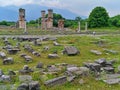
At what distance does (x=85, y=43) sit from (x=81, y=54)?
8586 millimetres

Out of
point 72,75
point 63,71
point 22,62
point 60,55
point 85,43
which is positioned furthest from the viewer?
point 85,43

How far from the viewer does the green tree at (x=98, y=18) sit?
81.8 metres

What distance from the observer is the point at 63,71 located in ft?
59.1

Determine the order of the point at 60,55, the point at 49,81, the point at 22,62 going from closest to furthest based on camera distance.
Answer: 1. the point at 49,81
2. the point at 22,62
3. the point at 60,55

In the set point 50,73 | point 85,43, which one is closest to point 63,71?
point 50,73

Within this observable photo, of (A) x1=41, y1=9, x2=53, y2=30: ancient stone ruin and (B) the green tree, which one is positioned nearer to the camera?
(A) x1=41, y1=9, x2=53, y2=30: ancient stone ruin

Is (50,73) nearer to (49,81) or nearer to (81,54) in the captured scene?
(49,81)

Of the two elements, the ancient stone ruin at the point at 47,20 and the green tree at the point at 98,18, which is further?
the green tree at the point at 98,18

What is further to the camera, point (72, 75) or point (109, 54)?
point (109, 54)

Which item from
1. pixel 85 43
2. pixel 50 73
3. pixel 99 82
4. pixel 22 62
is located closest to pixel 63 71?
pixel 50 73

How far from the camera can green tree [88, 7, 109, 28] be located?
81812mm

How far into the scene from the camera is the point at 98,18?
82.2m

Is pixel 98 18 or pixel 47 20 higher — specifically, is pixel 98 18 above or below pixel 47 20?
above

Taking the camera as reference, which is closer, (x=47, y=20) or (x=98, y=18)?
(x=47, y=20)
